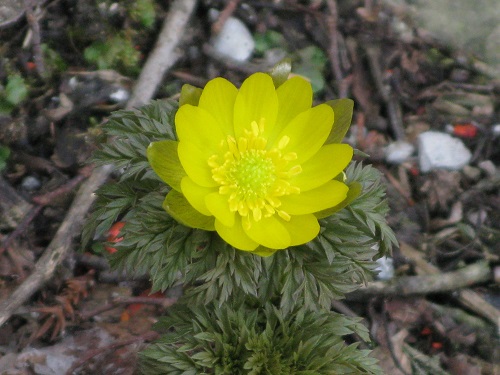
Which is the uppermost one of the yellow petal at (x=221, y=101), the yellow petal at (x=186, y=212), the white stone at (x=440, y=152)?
the yellow petal at (x=221, y=101)

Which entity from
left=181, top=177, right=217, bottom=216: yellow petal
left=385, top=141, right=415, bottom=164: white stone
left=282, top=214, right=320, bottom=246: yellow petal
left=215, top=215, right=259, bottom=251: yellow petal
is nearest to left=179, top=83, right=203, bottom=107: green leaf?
left=181, top=177, right=217, bottom=216: yellow petal

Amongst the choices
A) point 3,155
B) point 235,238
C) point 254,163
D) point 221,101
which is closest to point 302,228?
point 235,238

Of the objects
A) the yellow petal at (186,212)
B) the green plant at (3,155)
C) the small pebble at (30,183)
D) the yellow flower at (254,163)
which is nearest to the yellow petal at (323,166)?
the yellow flower at (254,163)

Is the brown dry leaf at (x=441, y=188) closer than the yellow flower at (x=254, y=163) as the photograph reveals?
No

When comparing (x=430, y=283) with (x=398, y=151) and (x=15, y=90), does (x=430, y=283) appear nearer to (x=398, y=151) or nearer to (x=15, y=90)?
(x=398, y=151)

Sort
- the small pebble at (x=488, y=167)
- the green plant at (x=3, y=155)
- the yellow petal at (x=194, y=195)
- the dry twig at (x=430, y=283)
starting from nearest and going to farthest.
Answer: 1. the yellow petal at (x=194, y=195)
2. the dry twig at (x=430, y=283)
3. the green plant at (x=3, y=155)
4. the small pebble at (x=488, y=167)

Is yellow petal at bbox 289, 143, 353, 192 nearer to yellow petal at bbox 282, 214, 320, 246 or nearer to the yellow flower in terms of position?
the yellow flower

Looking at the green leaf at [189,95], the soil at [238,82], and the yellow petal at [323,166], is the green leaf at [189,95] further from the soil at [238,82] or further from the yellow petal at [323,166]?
the soil at [238,82]
